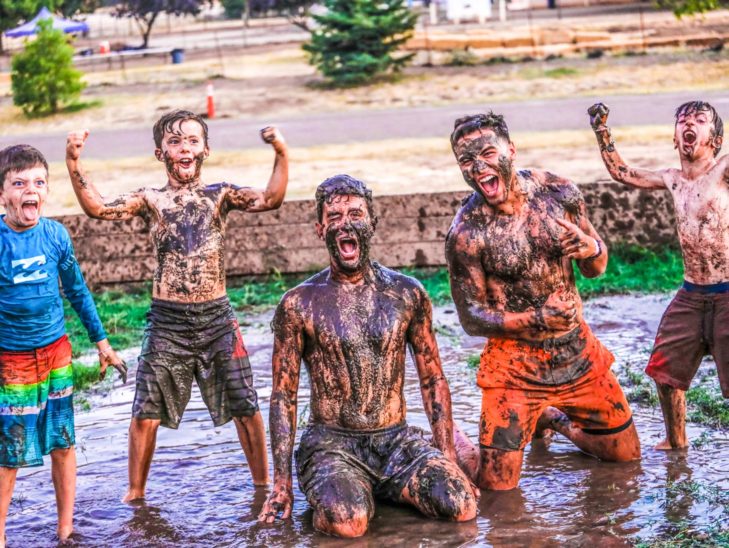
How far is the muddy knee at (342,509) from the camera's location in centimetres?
520

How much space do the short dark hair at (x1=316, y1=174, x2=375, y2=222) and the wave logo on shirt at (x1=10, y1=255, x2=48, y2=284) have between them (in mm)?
1267

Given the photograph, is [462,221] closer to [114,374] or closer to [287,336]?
[287,336]

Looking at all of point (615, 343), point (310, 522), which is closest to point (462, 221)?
point (310, 522)

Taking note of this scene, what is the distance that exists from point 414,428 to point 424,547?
2.46 feet

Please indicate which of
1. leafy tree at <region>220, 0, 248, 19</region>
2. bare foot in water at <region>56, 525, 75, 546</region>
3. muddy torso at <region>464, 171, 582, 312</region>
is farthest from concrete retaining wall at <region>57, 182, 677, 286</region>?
leafy tree at <region>220, 0, 248, 19</region>

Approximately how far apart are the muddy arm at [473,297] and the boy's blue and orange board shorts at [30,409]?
6.27 feet

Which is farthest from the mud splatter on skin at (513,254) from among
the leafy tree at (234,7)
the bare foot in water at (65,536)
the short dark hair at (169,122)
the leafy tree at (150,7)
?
the leafy tree at (234,7)

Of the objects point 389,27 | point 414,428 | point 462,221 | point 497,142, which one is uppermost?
point 389,27

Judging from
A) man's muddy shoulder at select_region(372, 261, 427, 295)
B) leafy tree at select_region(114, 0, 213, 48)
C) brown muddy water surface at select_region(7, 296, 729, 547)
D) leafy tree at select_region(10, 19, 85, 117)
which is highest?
leafy tree at select_region(114, 0, 213, 48)

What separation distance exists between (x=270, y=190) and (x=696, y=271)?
7.10ft

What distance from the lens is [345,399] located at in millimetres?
5625

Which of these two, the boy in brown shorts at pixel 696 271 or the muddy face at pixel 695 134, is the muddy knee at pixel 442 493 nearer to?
the boy in brown shorts at pixel 696 271

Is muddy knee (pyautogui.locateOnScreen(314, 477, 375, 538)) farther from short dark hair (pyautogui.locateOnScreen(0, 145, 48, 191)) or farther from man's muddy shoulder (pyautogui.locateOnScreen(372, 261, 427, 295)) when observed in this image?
short dark hair (pyautogui.locateOnScreen(0, 145, 48, 191))

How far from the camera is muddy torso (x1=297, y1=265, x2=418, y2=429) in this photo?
560 centimetres
